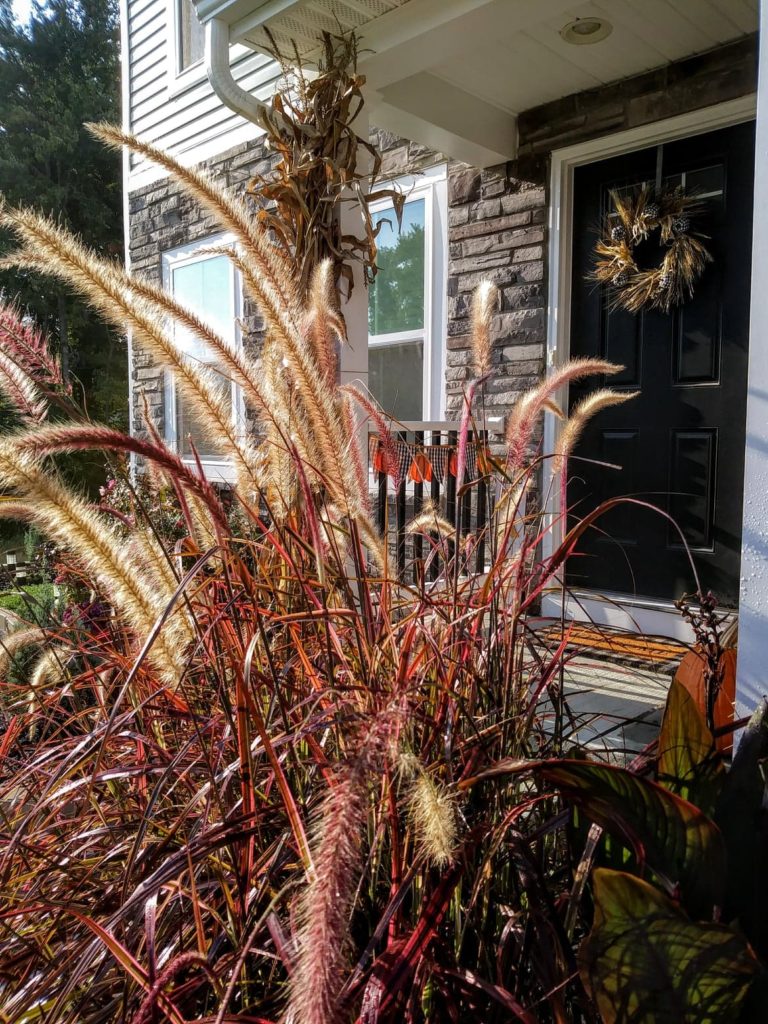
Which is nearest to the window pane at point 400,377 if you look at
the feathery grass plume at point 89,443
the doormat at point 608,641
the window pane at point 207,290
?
the window pane at point 207,290

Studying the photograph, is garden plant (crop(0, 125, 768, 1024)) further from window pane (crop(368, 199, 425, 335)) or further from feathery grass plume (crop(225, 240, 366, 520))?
window pane (crop(368, 199, 425, 335))

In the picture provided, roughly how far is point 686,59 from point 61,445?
138 inches

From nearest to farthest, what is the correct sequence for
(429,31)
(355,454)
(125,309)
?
1. (125,309)
2. (355,454)
3. (429,31)

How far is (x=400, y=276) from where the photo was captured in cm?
452

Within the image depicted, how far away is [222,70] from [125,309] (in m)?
2.66

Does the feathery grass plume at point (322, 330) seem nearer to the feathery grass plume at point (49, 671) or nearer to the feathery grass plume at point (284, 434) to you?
the feathery grass plume at point (284, 434)

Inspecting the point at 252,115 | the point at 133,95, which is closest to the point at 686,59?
the point at 252,115

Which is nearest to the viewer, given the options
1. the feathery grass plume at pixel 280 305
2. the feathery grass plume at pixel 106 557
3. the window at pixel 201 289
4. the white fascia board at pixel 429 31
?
the feathery grass plume at pixel 106 557

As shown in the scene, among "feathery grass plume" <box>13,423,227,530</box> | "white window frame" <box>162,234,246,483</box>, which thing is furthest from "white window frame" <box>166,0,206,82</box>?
"feathery grass plume" <box>13,423,227,530</box>

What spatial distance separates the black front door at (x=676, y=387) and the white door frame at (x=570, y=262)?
44 millimetres

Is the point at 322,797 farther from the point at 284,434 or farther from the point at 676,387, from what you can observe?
the point at 676,387

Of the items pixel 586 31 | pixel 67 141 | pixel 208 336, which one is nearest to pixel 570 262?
pixel 586 31

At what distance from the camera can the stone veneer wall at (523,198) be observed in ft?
10.4

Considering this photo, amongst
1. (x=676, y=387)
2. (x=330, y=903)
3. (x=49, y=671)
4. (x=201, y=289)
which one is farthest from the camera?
(x=201, y=289)
